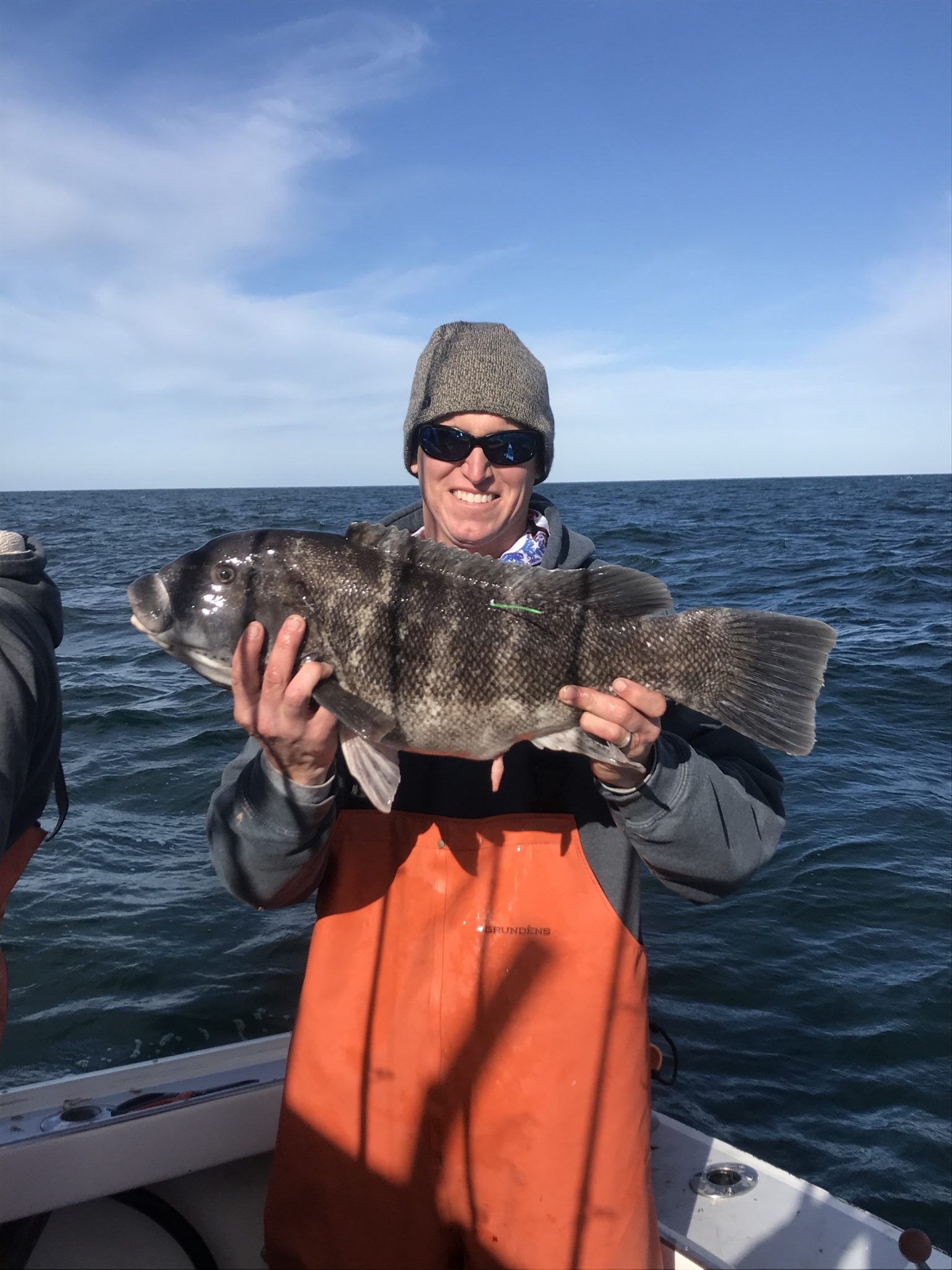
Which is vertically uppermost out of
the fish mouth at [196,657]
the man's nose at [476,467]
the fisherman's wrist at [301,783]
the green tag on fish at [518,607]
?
the man's nose at [476,467]

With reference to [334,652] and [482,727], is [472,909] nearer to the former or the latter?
[482,727]

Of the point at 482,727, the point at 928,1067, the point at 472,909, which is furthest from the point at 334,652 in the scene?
the point at 928,1067

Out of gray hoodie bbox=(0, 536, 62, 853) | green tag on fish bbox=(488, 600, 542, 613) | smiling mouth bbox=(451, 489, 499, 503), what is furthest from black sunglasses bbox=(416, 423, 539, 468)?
gray hoodie bbox=(0, 536, 62, 853)

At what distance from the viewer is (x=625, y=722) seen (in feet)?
8.72

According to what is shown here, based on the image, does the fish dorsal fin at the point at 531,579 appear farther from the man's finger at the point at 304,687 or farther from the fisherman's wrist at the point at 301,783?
the fisherman's wrist at the point at 301,783

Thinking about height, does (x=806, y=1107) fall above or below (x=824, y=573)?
below

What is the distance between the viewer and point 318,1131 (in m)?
2.87

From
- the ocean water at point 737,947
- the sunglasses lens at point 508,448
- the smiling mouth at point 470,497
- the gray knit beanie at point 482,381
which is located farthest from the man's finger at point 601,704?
the ocean water at point 737,947

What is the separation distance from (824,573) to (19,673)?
23.7m

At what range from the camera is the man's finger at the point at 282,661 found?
2729 mm

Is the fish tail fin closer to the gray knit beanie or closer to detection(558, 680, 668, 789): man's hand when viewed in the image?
detection(558, 680, 668, 789): man's hand

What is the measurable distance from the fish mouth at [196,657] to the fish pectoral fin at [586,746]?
1.02 metres

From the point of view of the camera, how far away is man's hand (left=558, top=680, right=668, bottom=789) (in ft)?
8.75

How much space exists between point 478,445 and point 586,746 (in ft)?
3.85
